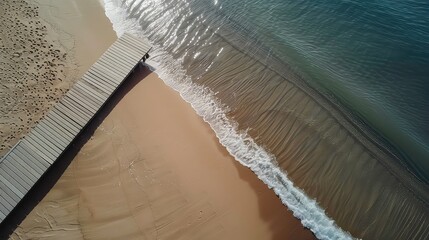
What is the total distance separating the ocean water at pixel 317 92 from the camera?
14492 millimetres

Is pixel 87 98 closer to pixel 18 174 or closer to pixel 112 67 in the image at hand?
pixel 112 67

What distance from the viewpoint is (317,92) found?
17.7 meters

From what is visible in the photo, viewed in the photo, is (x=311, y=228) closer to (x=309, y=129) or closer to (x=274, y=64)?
(x=309, y=129)

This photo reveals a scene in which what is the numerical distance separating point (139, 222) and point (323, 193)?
7.56 meters

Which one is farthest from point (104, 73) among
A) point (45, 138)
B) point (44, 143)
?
point (44, 143)

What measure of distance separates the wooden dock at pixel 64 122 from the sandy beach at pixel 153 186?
66 centimetres

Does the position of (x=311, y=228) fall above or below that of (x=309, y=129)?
below

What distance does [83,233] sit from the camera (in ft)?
41.7

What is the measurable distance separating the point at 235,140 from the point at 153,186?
4.17m

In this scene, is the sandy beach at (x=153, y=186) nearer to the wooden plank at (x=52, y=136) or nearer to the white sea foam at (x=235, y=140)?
the white sea foam at (x=235, y=140)

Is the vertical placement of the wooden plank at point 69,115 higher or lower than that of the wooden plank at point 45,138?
higher

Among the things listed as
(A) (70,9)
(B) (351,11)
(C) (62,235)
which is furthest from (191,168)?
(B) (351,11)

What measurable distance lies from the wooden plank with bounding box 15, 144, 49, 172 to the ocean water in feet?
22.6

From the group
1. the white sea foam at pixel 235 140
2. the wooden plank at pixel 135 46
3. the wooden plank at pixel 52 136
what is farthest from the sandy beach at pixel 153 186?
the wooden plank at pixel 135 46
